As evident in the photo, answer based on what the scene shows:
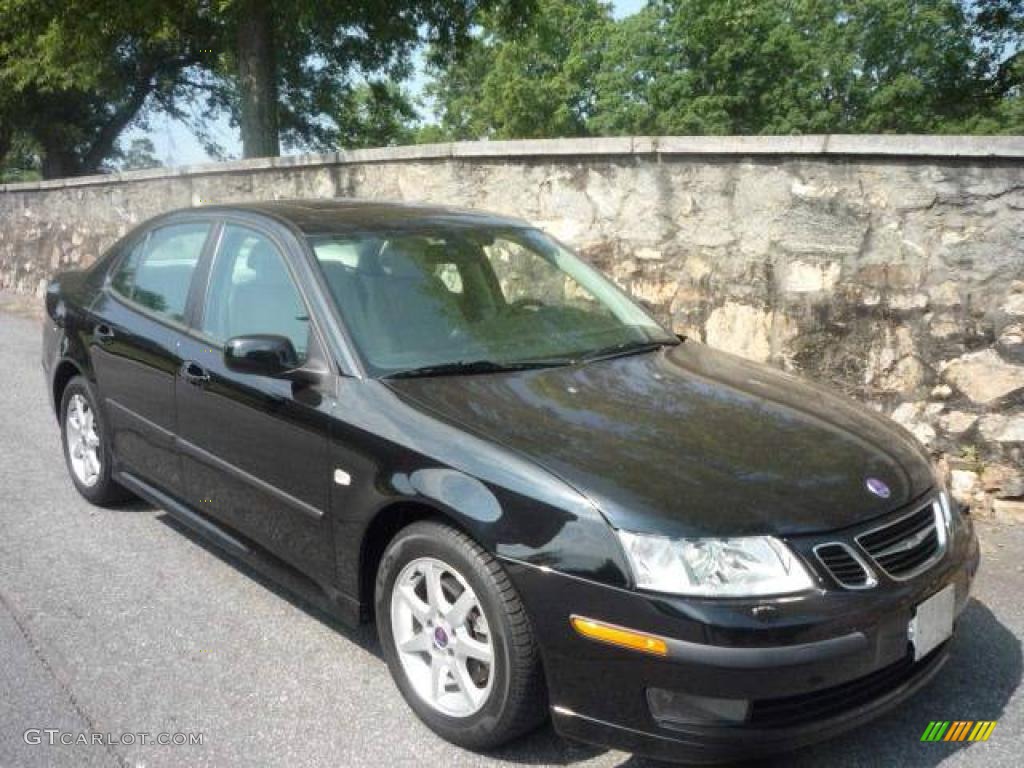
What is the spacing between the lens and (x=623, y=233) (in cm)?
623

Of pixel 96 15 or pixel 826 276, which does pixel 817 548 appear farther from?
pixel 96 15

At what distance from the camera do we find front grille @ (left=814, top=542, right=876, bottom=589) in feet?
7.81

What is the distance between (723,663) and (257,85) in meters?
11.2

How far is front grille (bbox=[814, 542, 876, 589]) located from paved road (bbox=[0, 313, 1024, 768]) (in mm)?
616

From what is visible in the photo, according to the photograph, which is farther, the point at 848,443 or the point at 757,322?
the point at 757,322

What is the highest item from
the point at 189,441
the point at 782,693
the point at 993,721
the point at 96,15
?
Result: the point at 96,15

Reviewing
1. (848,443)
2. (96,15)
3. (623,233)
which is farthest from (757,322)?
(96,15)

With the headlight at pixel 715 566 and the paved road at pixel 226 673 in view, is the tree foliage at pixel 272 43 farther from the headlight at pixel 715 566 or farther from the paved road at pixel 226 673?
the headlight at pixel 715 566

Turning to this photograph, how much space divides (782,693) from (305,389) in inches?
70.2

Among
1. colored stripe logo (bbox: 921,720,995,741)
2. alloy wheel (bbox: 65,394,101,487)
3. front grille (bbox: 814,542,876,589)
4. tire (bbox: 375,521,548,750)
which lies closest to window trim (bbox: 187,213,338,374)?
tire (bbox: 375,521,548,750)

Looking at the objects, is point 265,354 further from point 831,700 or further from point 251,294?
point 831,700

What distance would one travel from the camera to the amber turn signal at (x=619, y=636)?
7.50 ft

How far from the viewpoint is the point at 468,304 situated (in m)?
3.50

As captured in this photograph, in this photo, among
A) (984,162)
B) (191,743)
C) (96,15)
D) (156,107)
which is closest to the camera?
(191,743)
